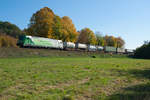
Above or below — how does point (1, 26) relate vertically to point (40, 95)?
above

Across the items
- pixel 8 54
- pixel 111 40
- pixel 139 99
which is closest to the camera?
pixel 139 99

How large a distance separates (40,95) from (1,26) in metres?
85.7

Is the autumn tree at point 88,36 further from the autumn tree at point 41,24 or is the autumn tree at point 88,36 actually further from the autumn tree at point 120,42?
the autumn tree at point 120,42

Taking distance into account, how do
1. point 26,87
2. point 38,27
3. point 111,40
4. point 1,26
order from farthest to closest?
1. point 111,40
2. point 1,26
3. point 38,27
4. point 26,87

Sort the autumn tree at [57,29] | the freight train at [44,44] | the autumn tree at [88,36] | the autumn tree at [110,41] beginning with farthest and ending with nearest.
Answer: the autumn tree at [110,41] → the autumn tree at [88,36] → the autumn tree at [57,29] → the freight train at [44,44]

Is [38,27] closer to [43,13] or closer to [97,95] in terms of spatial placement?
[43,13]

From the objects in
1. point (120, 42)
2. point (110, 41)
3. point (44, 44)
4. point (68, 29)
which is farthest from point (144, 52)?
point (120, 42)

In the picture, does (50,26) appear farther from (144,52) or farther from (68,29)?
(144,52)

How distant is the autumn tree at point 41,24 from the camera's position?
4588 centimetres

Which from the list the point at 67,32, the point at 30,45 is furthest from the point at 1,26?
the point at 30,45

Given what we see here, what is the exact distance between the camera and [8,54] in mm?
25906

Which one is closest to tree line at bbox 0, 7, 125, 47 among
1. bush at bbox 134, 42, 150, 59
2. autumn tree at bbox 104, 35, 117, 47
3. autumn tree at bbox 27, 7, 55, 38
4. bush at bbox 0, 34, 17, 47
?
autumn tree at bbox 27, 7, 55, 38

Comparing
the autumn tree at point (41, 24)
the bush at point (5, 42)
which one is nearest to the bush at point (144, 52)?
the autumn tree at point (41, 24)

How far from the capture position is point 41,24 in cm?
4569
